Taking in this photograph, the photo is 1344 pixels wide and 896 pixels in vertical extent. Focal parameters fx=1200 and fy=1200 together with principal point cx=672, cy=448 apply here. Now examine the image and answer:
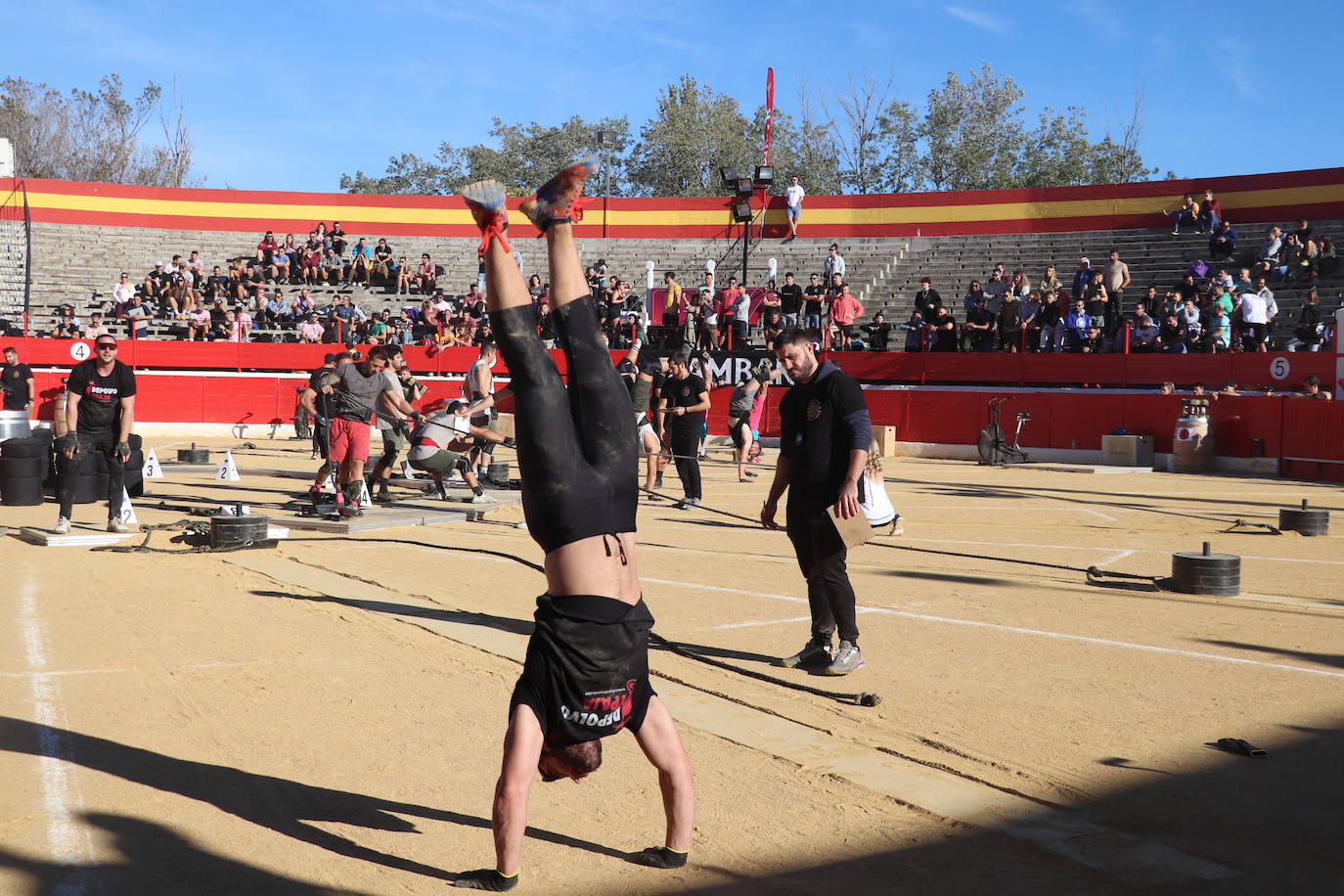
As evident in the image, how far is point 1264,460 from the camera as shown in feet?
70.5

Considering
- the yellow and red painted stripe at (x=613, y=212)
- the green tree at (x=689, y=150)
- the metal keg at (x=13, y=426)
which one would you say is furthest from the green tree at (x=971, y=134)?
the metal keg at (x=13, y=426)

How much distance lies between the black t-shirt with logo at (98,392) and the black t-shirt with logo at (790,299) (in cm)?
1928

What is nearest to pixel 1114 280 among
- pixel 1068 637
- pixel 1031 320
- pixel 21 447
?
pixel 1031 320

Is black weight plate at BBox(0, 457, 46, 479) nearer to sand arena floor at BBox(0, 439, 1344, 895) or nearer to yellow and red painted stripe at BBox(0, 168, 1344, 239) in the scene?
sand arena floor at BBox(0, 439, 1344, 895)

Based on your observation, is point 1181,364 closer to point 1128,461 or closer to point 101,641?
point 1128,461

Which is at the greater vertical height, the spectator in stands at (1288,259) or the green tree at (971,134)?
the green tree at (971,134)

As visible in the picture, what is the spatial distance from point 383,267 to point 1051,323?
20.6 m

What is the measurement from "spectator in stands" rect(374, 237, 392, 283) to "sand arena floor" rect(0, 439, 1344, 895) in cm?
2728

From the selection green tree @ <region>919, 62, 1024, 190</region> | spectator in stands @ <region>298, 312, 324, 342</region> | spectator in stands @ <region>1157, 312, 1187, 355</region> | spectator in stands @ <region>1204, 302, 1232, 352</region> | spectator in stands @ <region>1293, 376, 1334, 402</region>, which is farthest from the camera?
green tree @ <region>919, 62, 1024, 190</region>

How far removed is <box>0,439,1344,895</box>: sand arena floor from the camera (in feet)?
13.6

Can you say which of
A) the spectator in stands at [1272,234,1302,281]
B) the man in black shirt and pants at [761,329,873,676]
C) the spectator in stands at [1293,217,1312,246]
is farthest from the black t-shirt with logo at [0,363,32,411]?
the spectator in stands at [1293,217,1312,246]

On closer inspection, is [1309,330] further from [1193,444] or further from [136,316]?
[136,316]

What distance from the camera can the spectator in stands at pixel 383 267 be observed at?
3712cm

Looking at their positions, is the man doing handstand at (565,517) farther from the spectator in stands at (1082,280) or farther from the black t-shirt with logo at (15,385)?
the spectator in stands at (1082,280)
